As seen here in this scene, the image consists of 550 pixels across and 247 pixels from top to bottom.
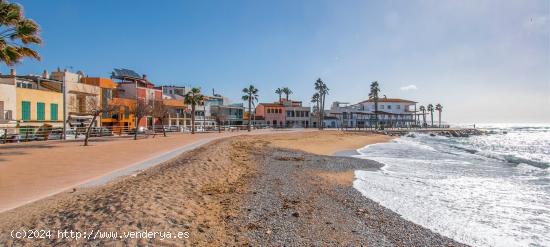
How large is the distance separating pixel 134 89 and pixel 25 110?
21.6m

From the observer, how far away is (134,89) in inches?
2044

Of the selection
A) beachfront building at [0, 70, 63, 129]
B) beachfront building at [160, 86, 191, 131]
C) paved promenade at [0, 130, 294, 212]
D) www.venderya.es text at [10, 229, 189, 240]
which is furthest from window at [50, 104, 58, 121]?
www.venderya.es text at [10, 229, 189, 240]

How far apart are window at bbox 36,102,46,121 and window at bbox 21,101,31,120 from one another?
3.05 feet

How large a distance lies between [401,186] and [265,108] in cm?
7035

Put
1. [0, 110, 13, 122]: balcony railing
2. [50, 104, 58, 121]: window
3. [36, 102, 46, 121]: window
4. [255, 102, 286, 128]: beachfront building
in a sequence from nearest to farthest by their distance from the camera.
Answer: [0, 110, 13, 122]: balcony railing < [36, 102, 46, 121]: window < [50, 104, 58, 121]: window < [255, 102, 286, 128]: beachfront building

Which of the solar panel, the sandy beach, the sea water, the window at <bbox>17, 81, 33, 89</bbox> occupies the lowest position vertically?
the sea water

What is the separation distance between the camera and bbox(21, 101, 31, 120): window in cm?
3045

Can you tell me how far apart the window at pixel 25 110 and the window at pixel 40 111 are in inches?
36.6

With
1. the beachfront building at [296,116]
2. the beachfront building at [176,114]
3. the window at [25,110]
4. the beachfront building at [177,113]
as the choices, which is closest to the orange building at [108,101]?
the window at [25,110]

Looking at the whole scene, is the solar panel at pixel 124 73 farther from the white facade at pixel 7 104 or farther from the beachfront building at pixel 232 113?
the white facade at pixel 7 104

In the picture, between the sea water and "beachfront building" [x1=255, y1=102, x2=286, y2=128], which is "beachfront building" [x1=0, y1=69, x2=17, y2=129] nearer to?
the sea water

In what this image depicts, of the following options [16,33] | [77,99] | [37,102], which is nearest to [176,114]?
[77,99]

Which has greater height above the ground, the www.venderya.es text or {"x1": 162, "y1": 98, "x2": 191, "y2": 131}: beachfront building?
{"x1": 162, "y1": 98, "x2": 191, "y2": 131}: beachfront building

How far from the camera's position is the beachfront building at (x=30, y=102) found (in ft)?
94.1
